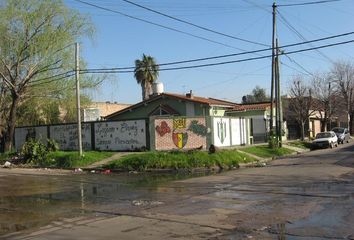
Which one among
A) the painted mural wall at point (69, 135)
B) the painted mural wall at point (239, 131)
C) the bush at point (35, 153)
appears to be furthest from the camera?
the painted mural wall at point (239, 131)

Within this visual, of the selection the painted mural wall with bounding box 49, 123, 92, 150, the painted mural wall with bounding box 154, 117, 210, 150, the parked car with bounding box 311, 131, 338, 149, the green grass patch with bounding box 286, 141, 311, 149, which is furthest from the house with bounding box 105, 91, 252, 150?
the parked car with bounding box 311, 131, 338, 149

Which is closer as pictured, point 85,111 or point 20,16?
point 20,16

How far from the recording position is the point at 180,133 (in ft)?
104

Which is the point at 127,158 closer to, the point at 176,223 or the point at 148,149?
the point at 148,149

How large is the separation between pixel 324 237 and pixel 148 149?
23.8 meters

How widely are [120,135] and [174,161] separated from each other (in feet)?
26.2

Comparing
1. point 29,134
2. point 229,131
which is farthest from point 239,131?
point 29,134

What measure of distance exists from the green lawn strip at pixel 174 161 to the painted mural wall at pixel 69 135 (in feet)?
26.7

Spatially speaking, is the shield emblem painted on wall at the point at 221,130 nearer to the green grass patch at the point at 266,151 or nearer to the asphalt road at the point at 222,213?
the green grass patch at the point at 266,151

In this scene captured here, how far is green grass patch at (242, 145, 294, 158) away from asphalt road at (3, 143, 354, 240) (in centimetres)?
1475

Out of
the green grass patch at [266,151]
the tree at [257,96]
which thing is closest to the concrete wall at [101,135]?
the green grass patch at [266,151]

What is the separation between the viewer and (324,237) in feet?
29.1

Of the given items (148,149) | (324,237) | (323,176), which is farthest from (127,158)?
(324,237)

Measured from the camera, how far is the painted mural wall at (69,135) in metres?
35.7
